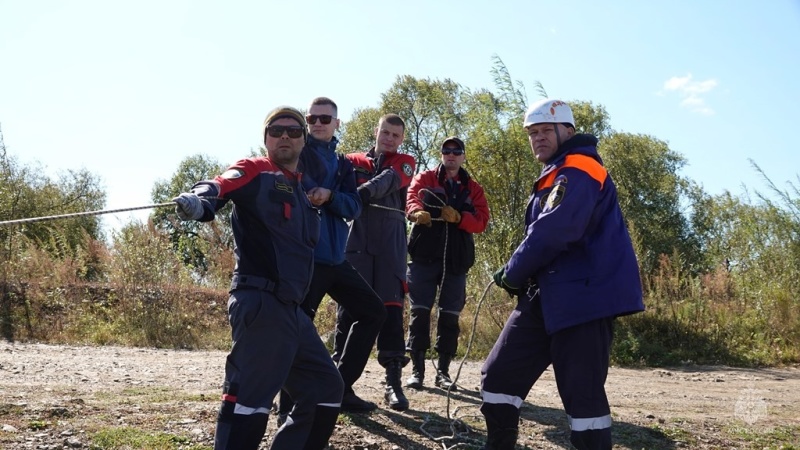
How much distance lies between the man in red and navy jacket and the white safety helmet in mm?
1868

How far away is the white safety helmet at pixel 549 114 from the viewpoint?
4.66 meters

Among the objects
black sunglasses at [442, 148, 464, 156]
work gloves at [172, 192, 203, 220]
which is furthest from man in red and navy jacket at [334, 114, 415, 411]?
work gloves at [172, 192, 203, 220]

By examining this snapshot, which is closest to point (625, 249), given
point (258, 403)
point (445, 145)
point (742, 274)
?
point (258, 403)

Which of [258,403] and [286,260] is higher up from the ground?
[286,260]

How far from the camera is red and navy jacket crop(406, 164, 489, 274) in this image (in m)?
7.39

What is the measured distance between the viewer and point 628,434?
19.6ft

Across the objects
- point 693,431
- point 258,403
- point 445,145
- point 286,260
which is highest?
point 445,145

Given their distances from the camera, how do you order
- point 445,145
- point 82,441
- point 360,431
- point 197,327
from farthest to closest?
point 197,327, point 445,145, point 360,431, point 82,441

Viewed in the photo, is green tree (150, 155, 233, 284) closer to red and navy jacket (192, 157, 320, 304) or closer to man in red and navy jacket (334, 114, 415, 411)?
man in red and navy jacket (334, 114, 415, 411)

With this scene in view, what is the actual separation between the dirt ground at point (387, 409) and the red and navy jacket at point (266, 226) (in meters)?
1.59

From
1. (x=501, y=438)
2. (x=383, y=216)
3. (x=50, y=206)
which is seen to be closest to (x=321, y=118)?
(x=383, y=216)

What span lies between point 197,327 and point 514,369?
8.35 metres

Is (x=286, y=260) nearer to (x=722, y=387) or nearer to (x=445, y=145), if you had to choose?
(x=445, y=145)

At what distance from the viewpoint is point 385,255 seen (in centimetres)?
641
